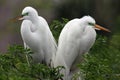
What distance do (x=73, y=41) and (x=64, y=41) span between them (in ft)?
0.22

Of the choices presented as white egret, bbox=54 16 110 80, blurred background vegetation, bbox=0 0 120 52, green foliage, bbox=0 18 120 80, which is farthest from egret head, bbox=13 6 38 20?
blurred background vegetation, bbox=0 0 120 52

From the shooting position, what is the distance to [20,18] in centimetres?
423

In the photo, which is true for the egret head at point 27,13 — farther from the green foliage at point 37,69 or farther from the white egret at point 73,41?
the white egret at point 73,41

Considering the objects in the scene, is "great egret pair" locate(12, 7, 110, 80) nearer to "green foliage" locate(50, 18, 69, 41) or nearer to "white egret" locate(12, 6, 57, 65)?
"white egret" locate(12, 6, 57, 65)

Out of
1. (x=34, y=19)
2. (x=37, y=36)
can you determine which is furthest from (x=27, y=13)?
(x=37, y=36)

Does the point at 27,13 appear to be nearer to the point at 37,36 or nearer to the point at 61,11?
the point at 37,36

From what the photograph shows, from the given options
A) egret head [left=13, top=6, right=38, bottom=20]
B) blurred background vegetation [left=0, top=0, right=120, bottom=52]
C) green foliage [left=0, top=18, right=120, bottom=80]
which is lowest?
green foliage [left=0, top=18, right=120, bottom=80]

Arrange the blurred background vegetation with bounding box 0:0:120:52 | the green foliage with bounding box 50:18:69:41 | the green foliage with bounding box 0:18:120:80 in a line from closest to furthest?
the green foliage with bounding box 0:18:120:80 < the green foliage with bounding box 50:18:69:41 < the blurred background vegetation with bounding box 0:0:120:52

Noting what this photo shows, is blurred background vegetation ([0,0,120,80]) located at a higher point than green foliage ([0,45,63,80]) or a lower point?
higher

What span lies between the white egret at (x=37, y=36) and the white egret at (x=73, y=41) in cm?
7

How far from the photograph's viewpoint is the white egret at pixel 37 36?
4301 mm

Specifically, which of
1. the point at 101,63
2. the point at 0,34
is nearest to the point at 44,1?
the point at 0,34

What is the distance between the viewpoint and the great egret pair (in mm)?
4426

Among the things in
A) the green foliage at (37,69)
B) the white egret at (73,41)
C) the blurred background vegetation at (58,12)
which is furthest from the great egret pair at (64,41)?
the blurred background vegetation at (58,12)
